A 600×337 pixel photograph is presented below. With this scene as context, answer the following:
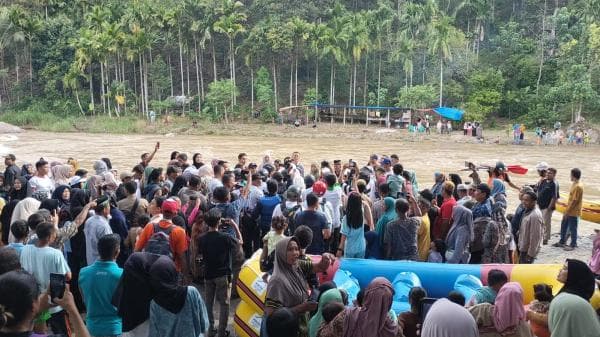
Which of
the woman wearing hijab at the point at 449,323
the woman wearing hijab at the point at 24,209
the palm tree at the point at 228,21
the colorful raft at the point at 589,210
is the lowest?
the colorful raft at the point at 589,210

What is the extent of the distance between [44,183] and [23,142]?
25471 mm

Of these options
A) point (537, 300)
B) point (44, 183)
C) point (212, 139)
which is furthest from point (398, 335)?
point (212, 139)

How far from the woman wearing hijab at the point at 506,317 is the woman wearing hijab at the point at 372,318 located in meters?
0.78

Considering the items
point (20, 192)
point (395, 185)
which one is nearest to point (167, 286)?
point (395, 185)

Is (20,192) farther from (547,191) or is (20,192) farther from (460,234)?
(547,191)

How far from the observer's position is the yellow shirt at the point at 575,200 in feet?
31.5

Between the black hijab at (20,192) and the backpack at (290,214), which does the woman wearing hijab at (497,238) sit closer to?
the backpack at (290,214)

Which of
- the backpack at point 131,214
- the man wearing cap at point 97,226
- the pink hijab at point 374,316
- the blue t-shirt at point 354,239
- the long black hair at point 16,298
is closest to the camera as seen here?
the long black hair at point 16,298

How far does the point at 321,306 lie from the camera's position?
13.7ft

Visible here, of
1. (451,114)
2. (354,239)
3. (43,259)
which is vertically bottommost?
(354,239)

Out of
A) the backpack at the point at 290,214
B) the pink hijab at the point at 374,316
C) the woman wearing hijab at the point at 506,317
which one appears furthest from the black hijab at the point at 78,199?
the woman wearing hijab at the point at 506,317

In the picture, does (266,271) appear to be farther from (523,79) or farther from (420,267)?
(523,79)

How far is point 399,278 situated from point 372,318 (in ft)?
7.98

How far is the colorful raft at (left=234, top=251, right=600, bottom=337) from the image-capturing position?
18.7 ft
